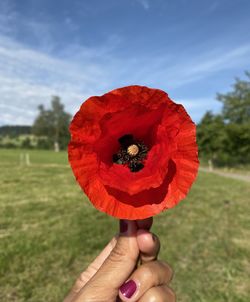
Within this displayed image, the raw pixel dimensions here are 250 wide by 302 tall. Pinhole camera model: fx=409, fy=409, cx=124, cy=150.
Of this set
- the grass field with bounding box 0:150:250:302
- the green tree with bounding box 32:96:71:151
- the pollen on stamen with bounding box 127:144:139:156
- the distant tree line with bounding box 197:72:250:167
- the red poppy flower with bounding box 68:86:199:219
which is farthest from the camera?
the green tree with bounding box 32:96:71:151

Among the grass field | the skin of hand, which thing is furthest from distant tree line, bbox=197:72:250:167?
the skin of hand

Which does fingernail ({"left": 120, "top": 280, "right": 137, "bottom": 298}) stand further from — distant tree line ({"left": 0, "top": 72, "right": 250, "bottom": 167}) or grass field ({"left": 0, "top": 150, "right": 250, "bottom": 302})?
distant tree line ({"left": 0, "top": 72, "right": 250, "bottom": 167})

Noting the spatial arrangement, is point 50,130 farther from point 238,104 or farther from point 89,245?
point 89,245

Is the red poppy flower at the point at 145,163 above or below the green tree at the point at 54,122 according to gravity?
below

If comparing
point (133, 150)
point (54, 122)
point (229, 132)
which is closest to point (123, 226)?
point (133, 150)

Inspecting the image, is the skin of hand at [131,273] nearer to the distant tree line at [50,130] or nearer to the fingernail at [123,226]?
the fingernail at [123,226]

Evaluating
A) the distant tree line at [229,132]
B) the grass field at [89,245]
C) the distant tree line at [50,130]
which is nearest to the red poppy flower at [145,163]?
the grass field at [89,245]
